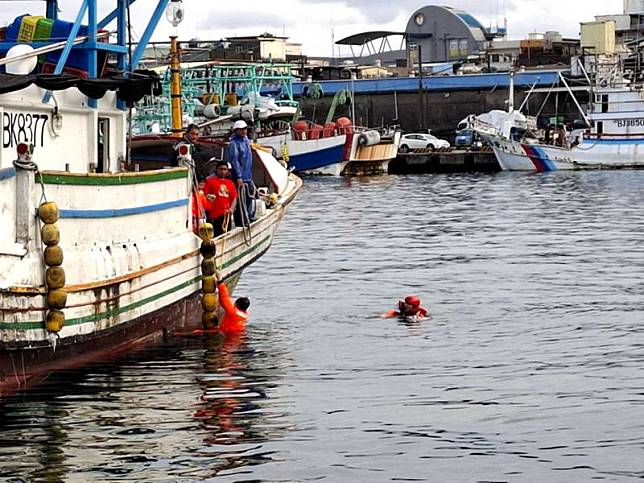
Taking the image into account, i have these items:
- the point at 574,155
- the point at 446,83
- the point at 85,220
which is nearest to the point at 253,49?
the point at 446,83

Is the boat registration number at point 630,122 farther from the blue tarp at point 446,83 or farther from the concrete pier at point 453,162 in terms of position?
the blue tarp at point 446,83

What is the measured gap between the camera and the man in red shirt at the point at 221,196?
728 inches

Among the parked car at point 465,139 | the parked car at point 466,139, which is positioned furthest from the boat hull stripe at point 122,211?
the parked car at point 465,139

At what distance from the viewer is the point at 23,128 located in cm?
1441

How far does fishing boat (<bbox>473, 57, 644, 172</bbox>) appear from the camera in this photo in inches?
2603

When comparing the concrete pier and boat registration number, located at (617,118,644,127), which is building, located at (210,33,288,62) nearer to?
the concrete pier

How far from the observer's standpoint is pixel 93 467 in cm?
1147

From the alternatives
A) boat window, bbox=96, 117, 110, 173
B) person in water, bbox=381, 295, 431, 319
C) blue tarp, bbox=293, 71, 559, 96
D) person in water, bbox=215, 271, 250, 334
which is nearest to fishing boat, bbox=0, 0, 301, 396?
boat window, bbox=96, 117, 110, 173

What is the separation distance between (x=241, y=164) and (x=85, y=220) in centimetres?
473

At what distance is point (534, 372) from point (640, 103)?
52382 millimetres

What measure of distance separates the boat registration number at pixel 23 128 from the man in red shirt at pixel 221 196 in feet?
12.9

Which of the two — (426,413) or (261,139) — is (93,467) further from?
(261,139)

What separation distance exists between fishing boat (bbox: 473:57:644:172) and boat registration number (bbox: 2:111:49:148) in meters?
53.6

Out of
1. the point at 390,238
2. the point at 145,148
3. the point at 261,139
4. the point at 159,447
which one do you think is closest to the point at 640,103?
the point at 261,139
